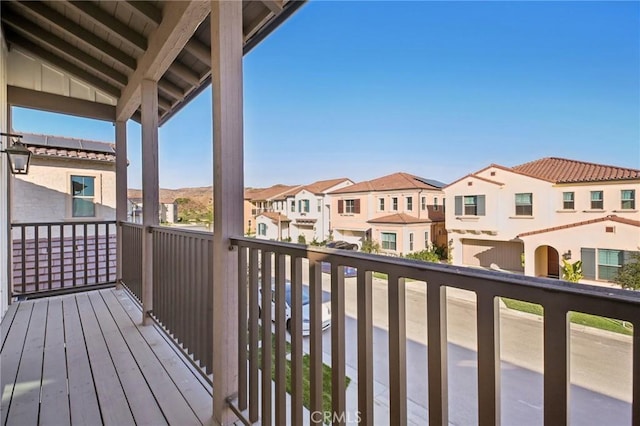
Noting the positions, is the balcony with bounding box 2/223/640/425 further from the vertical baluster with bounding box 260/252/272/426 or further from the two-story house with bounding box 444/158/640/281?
the two-story house with bounding box 444/158/640/281

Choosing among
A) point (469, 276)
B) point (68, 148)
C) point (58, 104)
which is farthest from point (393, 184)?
point (68, 148)

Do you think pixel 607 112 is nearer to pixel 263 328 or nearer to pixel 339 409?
pixel 339 409

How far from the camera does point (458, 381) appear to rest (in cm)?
171

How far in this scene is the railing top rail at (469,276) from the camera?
1.84 feet

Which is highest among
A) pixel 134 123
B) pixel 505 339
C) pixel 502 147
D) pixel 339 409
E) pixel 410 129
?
pixel 134 123

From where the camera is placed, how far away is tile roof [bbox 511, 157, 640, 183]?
1132mm

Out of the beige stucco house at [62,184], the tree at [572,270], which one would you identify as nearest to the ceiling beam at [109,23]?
the tree at [572,270]

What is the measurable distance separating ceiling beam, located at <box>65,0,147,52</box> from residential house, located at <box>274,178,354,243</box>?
176 cm

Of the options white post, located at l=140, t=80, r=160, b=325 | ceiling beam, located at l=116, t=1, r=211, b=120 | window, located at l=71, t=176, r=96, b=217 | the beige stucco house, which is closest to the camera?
ceiling beam, located at l=116, t=1, r=211, b=120

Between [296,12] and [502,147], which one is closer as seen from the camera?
[502,147]

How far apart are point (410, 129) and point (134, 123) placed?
3841mm

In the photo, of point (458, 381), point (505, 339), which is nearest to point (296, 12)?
point (505, 339)

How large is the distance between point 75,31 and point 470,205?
363 centimetres

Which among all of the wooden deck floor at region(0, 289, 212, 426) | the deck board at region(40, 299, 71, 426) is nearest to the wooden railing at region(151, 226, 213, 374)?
the wooden deck floor at region(0, 289, 212, 426)
